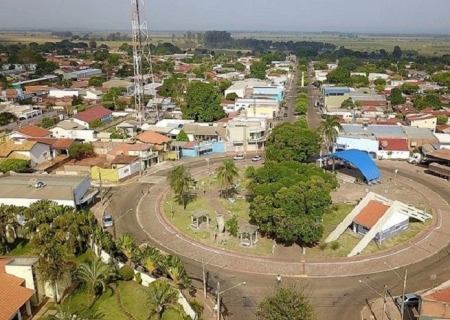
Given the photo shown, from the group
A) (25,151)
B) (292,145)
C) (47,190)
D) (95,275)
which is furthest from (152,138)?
(95,275)

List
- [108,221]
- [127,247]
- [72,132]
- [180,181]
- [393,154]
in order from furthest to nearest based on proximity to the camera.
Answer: [72,132]
[393,154]
[180,181]
[108,221]
[127,247]

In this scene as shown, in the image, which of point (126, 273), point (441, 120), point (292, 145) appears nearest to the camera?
point (126, 273)

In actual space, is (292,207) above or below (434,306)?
above

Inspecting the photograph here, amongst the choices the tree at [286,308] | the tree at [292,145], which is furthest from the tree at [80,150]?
the tree at [286,308]

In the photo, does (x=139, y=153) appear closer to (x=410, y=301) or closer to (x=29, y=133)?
(x=29, y=133)

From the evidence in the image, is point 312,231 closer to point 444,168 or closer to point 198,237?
point 198,237

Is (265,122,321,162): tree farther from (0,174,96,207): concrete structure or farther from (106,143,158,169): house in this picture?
(0,174,96,207): concrete structure

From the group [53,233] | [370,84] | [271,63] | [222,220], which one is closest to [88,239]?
[53,233]

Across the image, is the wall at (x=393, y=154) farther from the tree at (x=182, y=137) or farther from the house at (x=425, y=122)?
the tree at (x=182, y=137)
